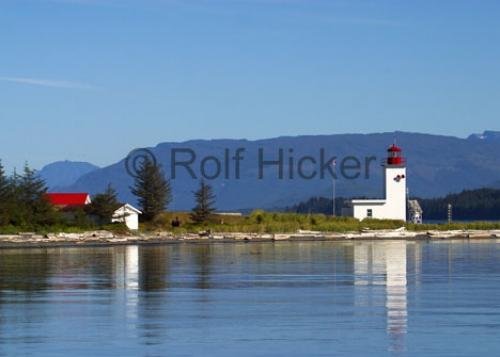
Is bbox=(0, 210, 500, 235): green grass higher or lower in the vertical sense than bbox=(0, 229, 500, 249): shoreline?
higher

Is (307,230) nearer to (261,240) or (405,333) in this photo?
(261,240)

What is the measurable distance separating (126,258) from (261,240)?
25.9 meters

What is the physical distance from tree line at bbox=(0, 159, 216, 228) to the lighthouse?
11369 mm

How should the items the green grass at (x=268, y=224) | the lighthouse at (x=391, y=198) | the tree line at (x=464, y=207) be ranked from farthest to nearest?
1. the tree line at (x=464, y=207)
2. the lighthouse at (x=391, y=198)
3. the green grass at (x=268, y=224)

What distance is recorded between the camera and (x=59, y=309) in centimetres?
2942

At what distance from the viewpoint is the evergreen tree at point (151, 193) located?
8125cm

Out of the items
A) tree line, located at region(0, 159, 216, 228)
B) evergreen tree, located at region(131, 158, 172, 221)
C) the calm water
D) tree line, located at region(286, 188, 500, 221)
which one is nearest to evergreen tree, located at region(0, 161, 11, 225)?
tree line, located at region(0, 159, 216, 228)

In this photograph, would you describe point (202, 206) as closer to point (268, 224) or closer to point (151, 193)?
point (151, 193)

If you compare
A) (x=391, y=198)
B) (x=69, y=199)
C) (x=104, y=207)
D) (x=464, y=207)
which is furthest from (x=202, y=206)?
(x=464, y=207)

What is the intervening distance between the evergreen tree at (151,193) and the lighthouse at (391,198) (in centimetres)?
1449

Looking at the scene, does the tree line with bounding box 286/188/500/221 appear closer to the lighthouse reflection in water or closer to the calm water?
the lighthouse reflection in water

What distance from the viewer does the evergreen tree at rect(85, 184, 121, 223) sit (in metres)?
77.0

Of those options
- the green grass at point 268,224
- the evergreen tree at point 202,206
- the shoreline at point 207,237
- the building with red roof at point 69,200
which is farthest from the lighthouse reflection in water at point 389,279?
the building with red roof at point 69,200

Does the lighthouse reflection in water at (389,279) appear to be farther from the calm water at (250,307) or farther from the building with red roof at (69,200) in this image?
the building with red roof at (69,200)
